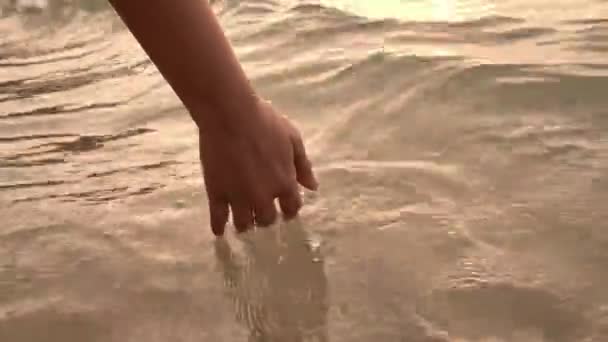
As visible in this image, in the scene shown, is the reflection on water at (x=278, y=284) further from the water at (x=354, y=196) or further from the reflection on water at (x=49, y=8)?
the reflection on water at (x=49, y=8)

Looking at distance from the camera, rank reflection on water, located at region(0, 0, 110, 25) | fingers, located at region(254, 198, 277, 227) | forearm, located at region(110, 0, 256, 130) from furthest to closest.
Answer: reflection on water, located at region(0, 0, 110, 25) < fingers, located at region(254, 198, 277, 227) < forearm, located at region(110, 0, 256, 130)

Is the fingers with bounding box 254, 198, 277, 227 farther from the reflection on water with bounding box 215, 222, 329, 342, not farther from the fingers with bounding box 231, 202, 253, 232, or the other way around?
the reflection on water with bounding box 215, 222, 329, 342

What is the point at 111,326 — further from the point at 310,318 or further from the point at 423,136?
the point at 423,136

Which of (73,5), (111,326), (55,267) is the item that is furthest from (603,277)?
(73,5)

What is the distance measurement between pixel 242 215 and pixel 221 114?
0.46 feet

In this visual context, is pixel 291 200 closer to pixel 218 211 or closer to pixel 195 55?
pixel 218 211

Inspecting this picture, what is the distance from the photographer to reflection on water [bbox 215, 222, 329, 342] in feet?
3.32

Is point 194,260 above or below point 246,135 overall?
below

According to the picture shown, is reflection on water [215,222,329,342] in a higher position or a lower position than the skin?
lower

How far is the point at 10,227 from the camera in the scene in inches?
52.3

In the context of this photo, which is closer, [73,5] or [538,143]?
[538,143]

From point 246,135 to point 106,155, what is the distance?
2.17 ft

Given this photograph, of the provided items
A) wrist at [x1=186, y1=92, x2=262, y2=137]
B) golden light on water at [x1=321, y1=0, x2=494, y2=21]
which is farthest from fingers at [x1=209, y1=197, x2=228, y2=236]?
golden light on water at [x1=321, y1=0, x2=494, y2=21]

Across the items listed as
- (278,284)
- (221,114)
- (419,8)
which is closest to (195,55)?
(221,114)
